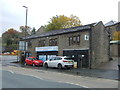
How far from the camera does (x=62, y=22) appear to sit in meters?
58.4

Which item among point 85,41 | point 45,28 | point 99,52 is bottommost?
point 99,52

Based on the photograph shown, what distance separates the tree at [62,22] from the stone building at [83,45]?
27329 millimetres

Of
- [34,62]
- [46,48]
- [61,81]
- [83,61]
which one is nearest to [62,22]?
[46,48]

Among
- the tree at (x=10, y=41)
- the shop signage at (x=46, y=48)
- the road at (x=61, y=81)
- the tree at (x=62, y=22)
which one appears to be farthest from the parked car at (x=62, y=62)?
the tree at (x=10, y=41)

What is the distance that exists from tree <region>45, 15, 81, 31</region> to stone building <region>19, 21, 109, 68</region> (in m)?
27.3

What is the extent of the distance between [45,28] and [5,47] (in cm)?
3104

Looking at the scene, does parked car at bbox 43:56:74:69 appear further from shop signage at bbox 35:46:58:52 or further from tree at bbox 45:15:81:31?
tree at bbox 45:15:81:31

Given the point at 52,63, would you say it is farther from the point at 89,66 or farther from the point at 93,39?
the point at 93,39

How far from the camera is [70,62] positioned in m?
22.4

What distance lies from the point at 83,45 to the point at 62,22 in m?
34.8

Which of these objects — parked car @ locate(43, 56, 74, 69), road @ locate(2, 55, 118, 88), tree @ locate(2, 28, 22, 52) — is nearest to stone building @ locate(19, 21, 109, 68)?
parked car @ locate(43, 56, 74, 69)

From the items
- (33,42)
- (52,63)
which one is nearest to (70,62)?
(52,63)

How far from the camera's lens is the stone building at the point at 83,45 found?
946 inches

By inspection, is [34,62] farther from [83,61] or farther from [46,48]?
[83,61]
